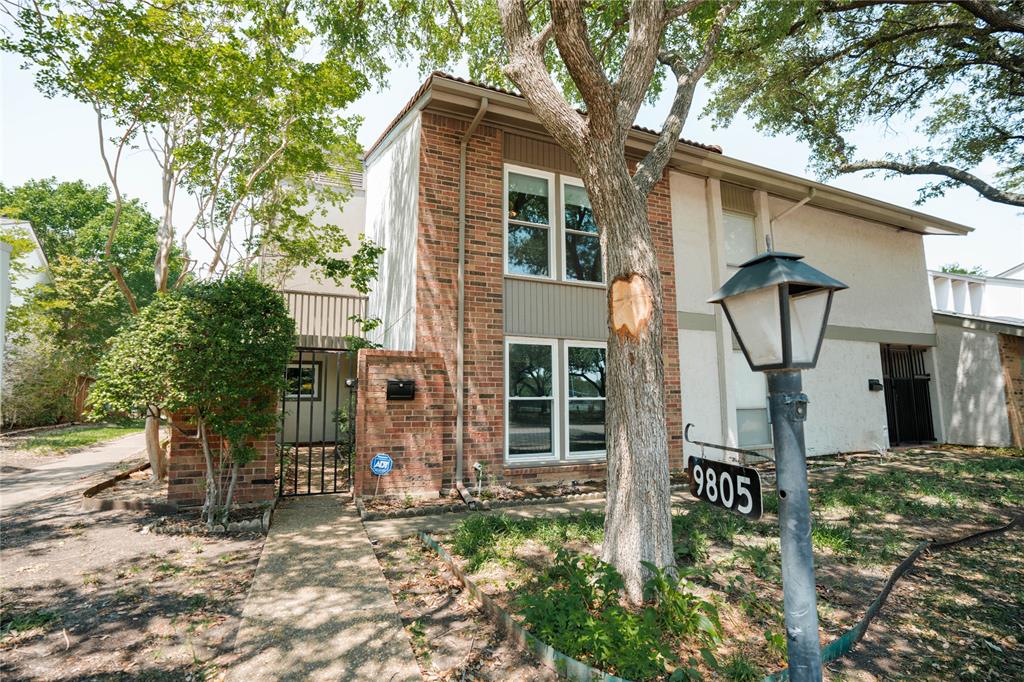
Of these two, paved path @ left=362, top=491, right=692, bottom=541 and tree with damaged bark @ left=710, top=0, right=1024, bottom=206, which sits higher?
tree with damaged bark @ left=710, top=0, right=1024, bottom=206

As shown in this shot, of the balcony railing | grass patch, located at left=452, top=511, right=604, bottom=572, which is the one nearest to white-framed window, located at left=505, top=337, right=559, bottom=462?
grass patch, located at left=452, top=511, right=604, bottom=572

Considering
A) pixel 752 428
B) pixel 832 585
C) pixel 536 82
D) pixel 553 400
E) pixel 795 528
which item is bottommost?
pixel 832 585

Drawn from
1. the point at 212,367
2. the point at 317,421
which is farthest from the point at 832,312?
the point at 317,421

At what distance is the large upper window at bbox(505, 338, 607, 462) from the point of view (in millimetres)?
8086

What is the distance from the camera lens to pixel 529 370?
828 cm

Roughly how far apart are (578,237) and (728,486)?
23.0 feet

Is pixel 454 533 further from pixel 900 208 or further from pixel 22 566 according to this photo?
pixel 900 208

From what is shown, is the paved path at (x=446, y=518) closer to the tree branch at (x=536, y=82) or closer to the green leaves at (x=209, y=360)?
the green leaves at (x=209, y=360)

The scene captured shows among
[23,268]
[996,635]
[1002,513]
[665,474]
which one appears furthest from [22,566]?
[23,268]

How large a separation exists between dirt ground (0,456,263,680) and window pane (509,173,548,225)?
6242 millimetres

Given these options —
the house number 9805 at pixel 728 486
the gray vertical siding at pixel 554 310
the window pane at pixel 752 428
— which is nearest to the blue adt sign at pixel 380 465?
the gray vertical siding at pixel 554 310

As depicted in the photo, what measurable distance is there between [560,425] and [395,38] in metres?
8.12

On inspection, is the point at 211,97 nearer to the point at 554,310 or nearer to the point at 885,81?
the point at 554,310

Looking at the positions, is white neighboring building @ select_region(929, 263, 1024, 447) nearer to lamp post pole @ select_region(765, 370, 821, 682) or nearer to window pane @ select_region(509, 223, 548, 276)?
window pane @ select_region(509, 223, 548, 276)
